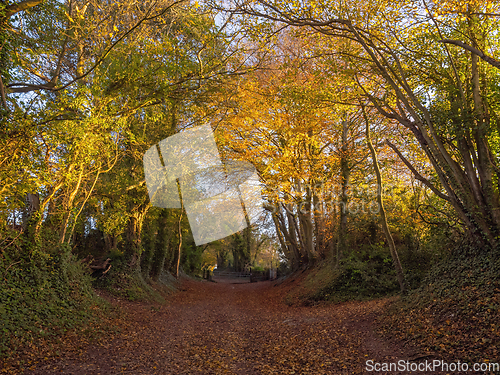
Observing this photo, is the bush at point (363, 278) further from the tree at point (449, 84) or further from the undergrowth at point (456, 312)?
the tree at point (449, 84)

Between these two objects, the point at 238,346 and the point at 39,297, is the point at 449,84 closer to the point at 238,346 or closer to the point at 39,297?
the point at 238,346

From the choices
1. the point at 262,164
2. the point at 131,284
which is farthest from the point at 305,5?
the point at 131,284

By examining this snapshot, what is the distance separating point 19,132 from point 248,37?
18.5 feet

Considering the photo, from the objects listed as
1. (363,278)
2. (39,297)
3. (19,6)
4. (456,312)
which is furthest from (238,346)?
(19,6)

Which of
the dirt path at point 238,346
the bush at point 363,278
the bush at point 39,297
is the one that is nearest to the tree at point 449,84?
the dirt path at point 238,346

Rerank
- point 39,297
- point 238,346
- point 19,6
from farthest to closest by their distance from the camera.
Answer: point 238,346 → point 39,297 → point 19,6

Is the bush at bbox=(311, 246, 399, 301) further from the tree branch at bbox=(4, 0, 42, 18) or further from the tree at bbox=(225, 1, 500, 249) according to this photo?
the tree branch at bbox=(4, 0, 42, 18)

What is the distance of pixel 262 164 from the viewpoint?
46.0ft

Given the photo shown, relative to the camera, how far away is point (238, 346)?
7.06m

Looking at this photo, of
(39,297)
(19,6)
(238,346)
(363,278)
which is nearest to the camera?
(19,6)

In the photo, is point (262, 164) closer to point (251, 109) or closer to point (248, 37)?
point (251, 109)

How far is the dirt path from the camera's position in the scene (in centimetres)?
539

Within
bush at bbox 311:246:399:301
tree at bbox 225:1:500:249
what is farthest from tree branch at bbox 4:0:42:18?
bush at bbox 311:246:399:301

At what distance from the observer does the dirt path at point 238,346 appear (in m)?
5.39
